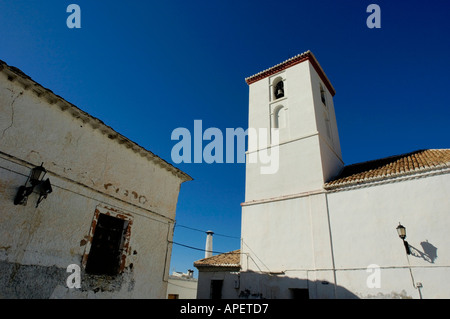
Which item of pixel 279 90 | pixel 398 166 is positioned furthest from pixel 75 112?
pixel 279 90

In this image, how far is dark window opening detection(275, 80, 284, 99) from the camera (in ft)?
48.5

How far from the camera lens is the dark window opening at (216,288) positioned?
12.3 metres

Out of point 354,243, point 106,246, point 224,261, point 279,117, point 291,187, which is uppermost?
point 279,117

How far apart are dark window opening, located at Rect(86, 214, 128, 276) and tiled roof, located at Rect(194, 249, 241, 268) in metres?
6.76

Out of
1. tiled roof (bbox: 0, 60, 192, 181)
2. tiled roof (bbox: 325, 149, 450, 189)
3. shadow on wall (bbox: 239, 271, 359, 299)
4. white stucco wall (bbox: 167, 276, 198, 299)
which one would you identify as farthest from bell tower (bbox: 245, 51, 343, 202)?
white stucco wall (bbox: 167, 276, 198, 299)

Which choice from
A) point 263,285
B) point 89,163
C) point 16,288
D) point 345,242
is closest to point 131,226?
point 89,163

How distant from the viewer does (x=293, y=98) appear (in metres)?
13.8

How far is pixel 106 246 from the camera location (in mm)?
6273

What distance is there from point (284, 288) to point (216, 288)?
403 centimetres

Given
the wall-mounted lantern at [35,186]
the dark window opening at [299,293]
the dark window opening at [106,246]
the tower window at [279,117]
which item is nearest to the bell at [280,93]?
the tower window at [279,117]

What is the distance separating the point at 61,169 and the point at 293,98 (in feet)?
37.3

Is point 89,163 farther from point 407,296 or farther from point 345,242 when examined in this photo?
point 407,296

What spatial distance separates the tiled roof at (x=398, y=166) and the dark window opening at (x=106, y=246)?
7.76 meters

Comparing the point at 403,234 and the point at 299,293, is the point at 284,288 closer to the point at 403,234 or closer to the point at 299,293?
the point at 299,293
